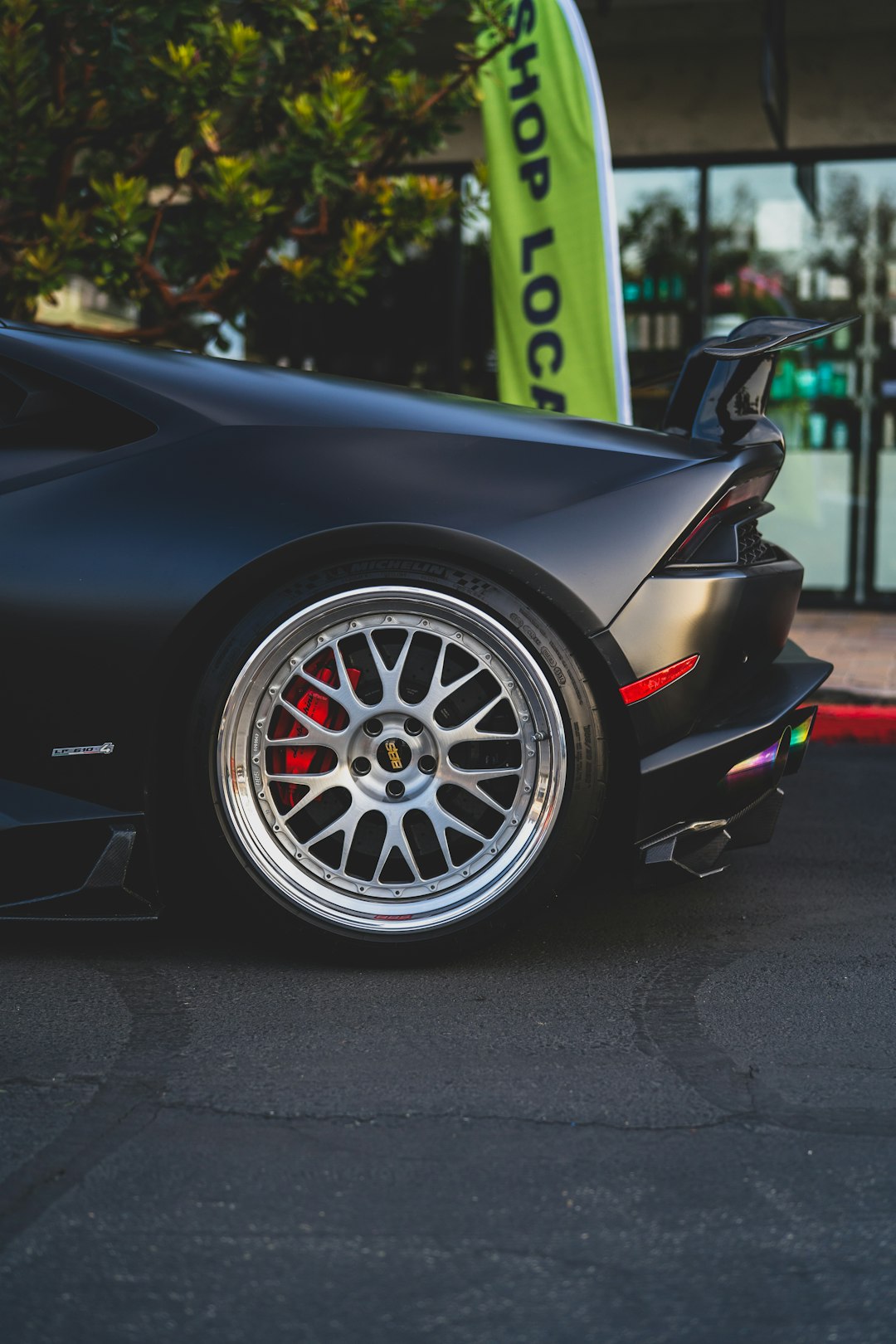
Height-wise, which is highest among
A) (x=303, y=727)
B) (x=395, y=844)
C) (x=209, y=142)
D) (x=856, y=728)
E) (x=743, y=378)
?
(x=209, y=142)

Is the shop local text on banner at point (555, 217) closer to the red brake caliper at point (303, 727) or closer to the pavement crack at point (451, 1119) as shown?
the red brake caliper at point (303, 727)

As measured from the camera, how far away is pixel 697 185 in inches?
365

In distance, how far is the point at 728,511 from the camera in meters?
3.08

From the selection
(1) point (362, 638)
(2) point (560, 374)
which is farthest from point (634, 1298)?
(2) point (560, 374)

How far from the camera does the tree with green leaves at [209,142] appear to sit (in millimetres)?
5395

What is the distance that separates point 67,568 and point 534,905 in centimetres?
112

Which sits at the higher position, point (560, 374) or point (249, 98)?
point (249, 98)

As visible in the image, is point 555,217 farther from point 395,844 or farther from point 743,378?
point 395,844

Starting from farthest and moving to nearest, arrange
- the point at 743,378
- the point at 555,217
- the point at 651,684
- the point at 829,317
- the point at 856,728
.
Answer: the point at 829,317 → the point at 555,217 → the point at 856,728 → the point at 743,378 → the point at 651,684

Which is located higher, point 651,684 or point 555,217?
point 555,217

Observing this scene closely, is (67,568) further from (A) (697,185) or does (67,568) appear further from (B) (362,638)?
(A) (697,185)

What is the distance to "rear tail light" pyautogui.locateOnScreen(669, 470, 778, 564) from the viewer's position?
2975mm

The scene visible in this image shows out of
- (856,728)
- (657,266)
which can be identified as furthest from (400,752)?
(657,266)

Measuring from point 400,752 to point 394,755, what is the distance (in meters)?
0.01
